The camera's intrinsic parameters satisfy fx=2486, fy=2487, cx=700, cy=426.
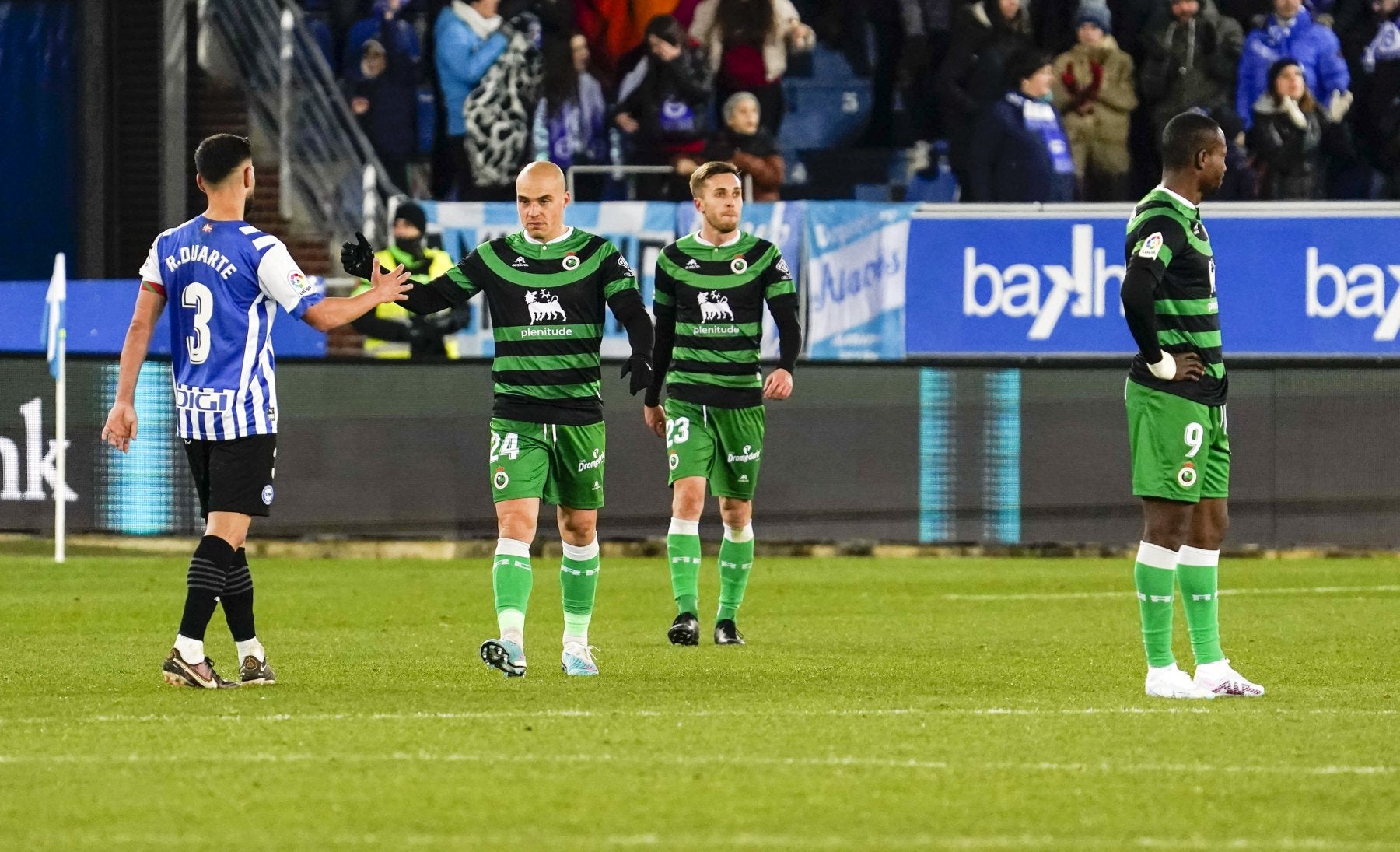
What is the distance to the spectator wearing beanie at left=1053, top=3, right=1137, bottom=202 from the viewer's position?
869 inches

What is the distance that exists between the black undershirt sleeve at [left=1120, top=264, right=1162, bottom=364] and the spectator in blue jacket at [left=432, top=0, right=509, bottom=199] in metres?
14.0

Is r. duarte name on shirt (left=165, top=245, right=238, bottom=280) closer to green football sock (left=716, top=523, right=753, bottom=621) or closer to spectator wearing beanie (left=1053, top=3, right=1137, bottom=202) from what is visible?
green football sock (left=716, top=523, right=753, bottom=621)

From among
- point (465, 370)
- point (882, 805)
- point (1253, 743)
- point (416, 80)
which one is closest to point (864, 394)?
point (465, 370)

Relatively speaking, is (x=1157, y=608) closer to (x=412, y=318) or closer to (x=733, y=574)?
(x=733, y=574)

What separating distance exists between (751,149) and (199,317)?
12.7m

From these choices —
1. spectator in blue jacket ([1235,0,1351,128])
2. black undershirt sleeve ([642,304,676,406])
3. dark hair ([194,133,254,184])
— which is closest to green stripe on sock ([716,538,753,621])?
black undershirt sleeve ([642,304,676,406])

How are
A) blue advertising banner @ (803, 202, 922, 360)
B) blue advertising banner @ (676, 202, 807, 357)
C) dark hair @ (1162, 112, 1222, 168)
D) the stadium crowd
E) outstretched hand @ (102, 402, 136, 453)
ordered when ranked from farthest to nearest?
the stadium crowd → blue advertising banner @ (676, 202, 807, 357) → blue advertising banner @ (803, 202, 922, 360) → outstretched hand @ (102, 402, 136, 453) → dark hair @ (1162, 112, 1222, 168)

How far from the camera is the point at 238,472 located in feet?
30.9

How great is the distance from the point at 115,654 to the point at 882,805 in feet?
18.0

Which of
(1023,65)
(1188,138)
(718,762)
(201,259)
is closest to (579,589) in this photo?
(201,259)

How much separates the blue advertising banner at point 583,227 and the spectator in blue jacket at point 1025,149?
2.93m

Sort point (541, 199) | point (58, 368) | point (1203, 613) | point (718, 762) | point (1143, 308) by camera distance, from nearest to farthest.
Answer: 1. point (718, 762)
2. point (1143, 308)
3. point (1203, 613)
4. point (541, 199)
5. point (58, 368)

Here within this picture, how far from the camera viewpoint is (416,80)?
75.7ft

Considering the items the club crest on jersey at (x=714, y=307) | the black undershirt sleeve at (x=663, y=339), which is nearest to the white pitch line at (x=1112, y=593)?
the club crest on jersey at (x=714, y=307)
